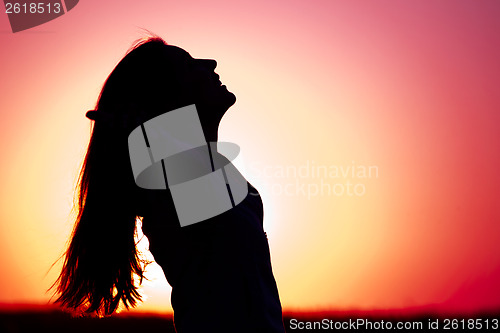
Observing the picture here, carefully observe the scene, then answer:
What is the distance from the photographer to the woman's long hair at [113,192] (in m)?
1.59

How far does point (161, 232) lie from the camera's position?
142cm

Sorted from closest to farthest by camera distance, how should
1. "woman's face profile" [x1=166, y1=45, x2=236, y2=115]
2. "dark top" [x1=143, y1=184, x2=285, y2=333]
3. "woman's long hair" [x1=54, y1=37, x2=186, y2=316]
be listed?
"dark top" [x1=143, y1=184, x2=285, y2=333], "woman's long hair" [x1=54, y1=37, x2=186, y2=316], "woman's face profile" [x1=166, y1=45, x2=236, y2=115]

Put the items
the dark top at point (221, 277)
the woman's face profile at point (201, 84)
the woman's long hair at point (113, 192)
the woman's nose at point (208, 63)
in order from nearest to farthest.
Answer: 1. the dark top at point (221, 277)
2. the woman's long hair at point (113, 192)
3. the woman's face profile at point (201, 84)
4. the woman's nose at point (208, 63)

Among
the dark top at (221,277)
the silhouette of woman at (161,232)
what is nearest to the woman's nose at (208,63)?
the silhouette of woman at (161,232)

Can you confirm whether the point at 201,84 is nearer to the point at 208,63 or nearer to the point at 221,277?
the point at 208,63

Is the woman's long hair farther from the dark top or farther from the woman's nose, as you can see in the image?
the dark top

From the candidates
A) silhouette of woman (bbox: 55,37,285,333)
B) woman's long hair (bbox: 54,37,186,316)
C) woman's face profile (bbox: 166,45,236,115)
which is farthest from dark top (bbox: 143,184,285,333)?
woman's face profile (bbox: 166,45,236,115)

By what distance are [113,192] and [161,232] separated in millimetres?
280

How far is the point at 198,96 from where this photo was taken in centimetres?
173

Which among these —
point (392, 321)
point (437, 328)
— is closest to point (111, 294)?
point (392, 321)

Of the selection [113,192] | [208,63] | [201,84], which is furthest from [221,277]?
[208,63]

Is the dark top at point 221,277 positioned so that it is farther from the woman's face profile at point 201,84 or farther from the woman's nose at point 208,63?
the woman's nose at point 208,63

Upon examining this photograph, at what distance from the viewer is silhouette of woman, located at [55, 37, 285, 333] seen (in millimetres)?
1329

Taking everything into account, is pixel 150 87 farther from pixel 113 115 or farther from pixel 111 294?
pixel 111 294
